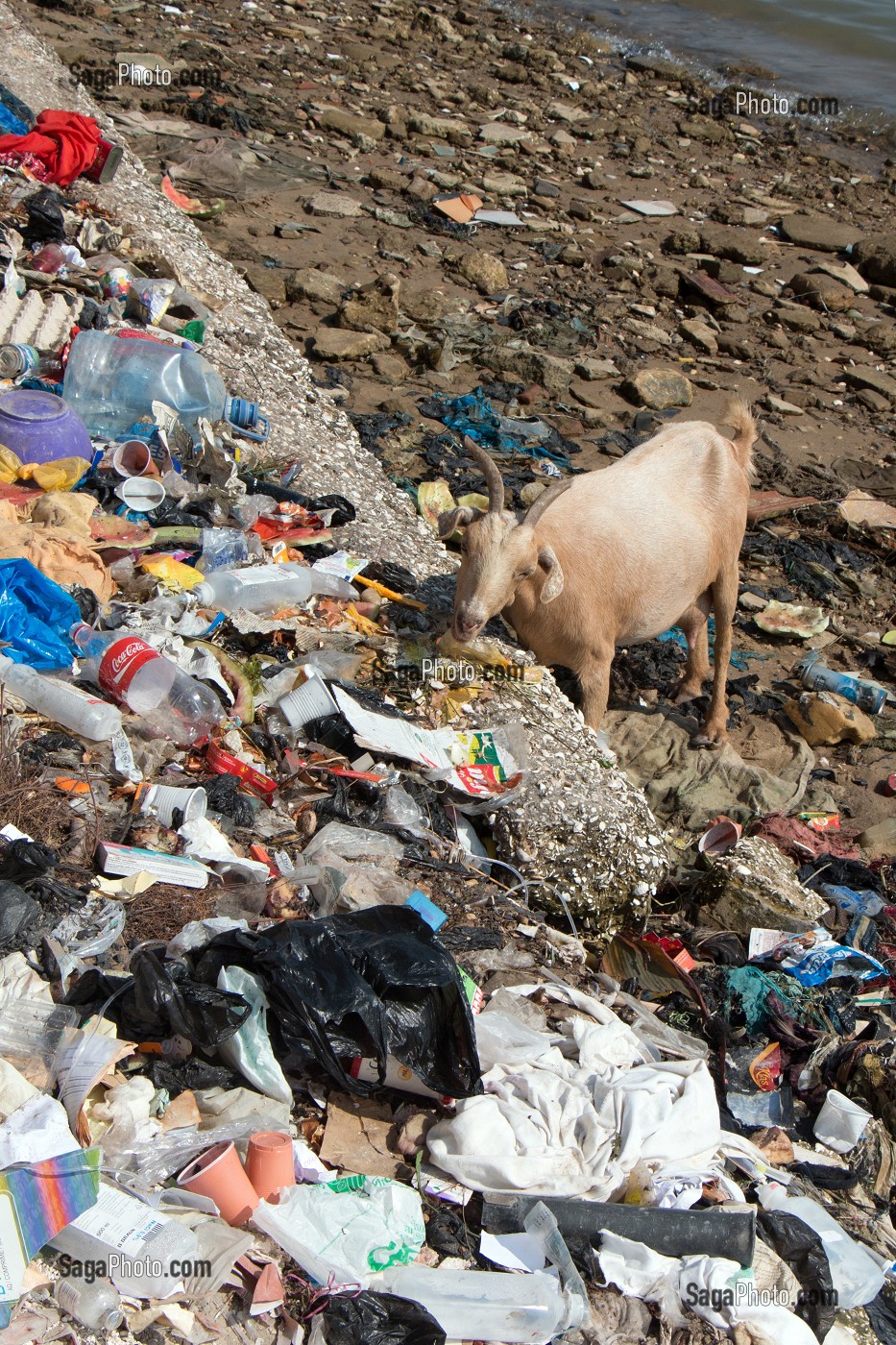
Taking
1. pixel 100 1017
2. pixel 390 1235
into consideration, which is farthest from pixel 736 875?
pixel 100 1017

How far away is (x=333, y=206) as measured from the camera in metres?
11.1

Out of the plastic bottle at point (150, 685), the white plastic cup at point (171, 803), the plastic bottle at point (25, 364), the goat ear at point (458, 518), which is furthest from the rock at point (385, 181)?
the white plastic cup at point (171, 803)

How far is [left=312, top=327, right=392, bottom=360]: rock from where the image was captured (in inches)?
344

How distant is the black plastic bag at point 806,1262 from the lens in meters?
3.00

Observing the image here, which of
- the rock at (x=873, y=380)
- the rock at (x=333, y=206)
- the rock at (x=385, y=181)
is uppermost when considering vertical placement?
the rock at (x=385, y=181)

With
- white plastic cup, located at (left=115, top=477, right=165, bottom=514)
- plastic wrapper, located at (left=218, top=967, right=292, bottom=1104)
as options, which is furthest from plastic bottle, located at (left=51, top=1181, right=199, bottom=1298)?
white plastic cup, located at (left=115, top=477, right=165, bottom=514)

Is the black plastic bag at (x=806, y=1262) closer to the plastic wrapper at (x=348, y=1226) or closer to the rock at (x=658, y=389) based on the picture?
→ the plastic wrapper at (x=348, y=1226)

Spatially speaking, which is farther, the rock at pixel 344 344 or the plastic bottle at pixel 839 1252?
the rock at pixel 344 344

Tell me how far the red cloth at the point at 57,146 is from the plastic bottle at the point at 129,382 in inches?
101

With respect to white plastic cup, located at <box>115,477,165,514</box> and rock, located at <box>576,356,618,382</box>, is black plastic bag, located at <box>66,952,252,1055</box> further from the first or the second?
rock, located at <box>576,356,618,382</box>

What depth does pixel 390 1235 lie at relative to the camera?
273 centimetres

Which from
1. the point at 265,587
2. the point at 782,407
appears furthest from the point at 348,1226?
the point at 782,407

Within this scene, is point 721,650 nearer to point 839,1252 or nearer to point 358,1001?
point 839,1252

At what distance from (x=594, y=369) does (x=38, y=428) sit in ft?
18.4
